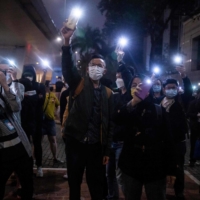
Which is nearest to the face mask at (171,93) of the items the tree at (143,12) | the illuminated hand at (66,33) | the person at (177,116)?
the person at (177,116)

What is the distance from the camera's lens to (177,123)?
15.7ft

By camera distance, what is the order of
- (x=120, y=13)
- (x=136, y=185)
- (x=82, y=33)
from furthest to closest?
(x=82, y=33) < (x=120, y=13) < (x=136, y=185)

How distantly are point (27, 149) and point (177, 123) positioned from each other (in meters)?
2.41

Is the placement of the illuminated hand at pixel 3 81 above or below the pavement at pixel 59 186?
above

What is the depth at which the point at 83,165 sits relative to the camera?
3.62m

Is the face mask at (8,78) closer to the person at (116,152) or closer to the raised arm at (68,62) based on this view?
the raised arm at (68,62)

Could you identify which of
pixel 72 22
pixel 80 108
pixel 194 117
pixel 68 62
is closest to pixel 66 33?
pixel 72 22

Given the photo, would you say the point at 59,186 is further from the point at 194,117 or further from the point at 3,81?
the point at 194,117

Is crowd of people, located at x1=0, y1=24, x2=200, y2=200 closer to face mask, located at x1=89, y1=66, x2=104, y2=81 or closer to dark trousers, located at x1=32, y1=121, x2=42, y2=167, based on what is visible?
face mask, located at x1=89, y1=66, x2=104, y2=81

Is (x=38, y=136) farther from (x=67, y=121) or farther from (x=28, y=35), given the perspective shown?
(x=28, y=35)

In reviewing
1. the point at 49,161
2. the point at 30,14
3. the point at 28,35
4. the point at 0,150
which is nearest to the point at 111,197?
the point at 0,150

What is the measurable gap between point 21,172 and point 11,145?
14.7 inches

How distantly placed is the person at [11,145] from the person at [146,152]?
1.21 meters

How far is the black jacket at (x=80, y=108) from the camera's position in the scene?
3.53 m
